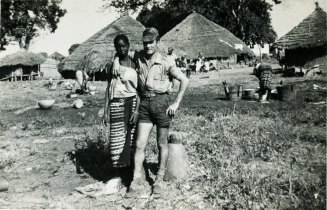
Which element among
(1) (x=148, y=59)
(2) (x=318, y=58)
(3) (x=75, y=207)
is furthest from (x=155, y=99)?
(2) (x=318, y=58)

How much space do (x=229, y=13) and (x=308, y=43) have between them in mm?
22337

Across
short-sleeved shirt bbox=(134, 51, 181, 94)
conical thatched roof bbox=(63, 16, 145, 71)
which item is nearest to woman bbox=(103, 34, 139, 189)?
short-sleeved shirt bbox=(134, 51, 181, 94)

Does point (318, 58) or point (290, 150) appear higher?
point (318, 58)

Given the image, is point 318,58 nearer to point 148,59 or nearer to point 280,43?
point 280,43

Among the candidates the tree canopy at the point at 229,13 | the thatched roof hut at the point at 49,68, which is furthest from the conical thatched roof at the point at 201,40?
the thatched roof hut at the point at 49,68

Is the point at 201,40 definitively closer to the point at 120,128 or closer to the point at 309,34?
the point at 309,34

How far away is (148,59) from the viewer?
4379 mm

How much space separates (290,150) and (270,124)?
1720mm

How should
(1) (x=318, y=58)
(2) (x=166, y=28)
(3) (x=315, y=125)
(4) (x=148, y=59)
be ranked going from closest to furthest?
(4) (x=148, y=59), (3) (x=315, y=125), (1) (x=318, y=58), (2) (x=166, y=28)

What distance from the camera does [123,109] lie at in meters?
4.44

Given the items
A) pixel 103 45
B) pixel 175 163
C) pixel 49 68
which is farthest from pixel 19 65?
pixel 175 163

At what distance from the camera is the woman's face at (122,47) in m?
4.25

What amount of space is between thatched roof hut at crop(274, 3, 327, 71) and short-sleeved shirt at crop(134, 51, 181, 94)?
62.3 ft

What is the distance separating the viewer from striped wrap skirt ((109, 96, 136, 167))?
4.44 metres
